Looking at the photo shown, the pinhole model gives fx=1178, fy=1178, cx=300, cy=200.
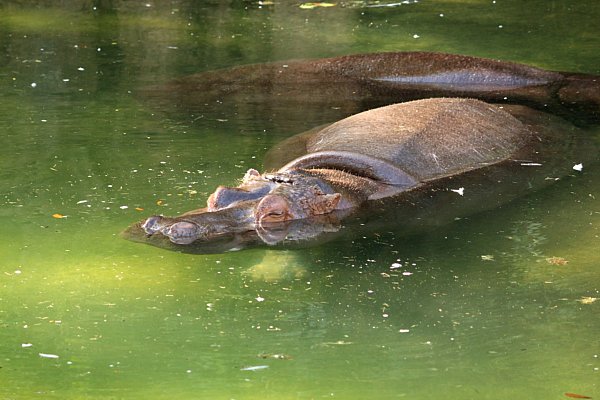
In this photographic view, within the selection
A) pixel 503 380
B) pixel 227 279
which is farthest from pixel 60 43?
pixel 503 380

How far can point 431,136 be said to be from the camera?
8133 millimetres

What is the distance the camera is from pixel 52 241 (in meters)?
6.64

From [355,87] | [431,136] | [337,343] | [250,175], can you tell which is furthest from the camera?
[355,87]

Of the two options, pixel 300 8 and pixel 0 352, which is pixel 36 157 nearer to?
pixel 0 352

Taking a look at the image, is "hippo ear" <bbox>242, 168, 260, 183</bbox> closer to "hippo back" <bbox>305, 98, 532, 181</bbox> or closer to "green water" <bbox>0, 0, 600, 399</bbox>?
"green water" <bbox>0, 0, 600, 399</bbox>

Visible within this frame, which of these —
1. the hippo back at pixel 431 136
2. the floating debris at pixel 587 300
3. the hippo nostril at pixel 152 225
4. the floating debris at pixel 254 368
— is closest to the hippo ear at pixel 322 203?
the hippo back at pixel 431 136

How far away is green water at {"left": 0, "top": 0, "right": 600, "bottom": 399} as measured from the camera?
500 cm

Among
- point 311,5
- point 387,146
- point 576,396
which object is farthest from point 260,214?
point 311,5

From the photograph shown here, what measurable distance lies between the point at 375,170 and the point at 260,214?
113 centimetres

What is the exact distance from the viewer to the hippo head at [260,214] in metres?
6.58

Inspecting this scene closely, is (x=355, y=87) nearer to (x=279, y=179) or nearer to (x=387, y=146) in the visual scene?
(x=387, y=146)

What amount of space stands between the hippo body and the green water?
0.72 ft

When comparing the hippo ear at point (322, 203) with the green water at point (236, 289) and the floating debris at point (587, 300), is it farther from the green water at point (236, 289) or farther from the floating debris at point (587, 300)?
the floating debris at point (587, 300)

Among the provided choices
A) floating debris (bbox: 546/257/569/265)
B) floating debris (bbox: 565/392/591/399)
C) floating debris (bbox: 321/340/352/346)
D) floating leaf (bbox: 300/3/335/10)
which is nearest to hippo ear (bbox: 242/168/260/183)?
floating debris (bbox: 546/257/569/265)
